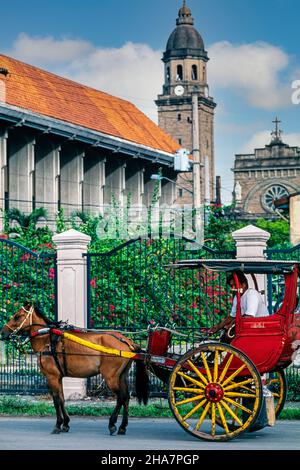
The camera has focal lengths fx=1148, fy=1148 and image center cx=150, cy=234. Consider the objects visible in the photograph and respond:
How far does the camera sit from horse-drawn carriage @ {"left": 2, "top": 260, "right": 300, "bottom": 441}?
13.8m

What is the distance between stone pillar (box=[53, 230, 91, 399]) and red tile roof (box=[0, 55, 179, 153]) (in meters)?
23.5

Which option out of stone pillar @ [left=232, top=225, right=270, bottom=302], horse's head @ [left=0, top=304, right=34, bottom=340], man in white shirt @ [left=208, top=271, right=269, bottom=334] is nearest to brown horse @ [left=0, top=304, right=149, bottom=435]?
horse's head @ [left=0, top=304, right=34, bottom=340]

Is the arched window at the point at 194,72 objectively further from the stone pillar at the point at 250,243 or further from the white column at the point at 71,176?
the stone pillar at the point at 250,243

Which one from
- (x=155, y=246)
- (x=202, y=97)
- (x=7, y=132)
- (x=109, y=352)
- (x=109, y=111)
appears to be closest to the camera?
(x=109, y=352)

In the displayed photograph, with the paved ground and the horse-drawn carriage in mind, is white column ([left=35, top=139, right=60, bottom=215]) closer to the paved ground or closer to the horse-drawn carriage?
the paved ground

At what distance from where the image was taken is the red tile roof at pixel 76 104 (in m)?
47.0

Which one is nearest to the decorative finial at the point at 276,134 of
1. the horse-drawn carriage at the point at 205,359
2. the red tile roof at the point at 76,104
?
the red tile roof at the point at 76,104

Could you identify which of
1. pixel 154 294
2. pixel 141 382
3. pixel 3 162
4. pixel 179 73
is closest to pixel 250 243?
pixel 154 294

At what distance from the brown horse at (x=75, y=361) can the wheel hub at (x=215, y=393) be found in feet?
4.87

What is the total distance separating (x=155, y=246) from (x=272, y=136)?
452 ft

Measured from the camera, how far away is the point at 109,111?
5816 centimetres
